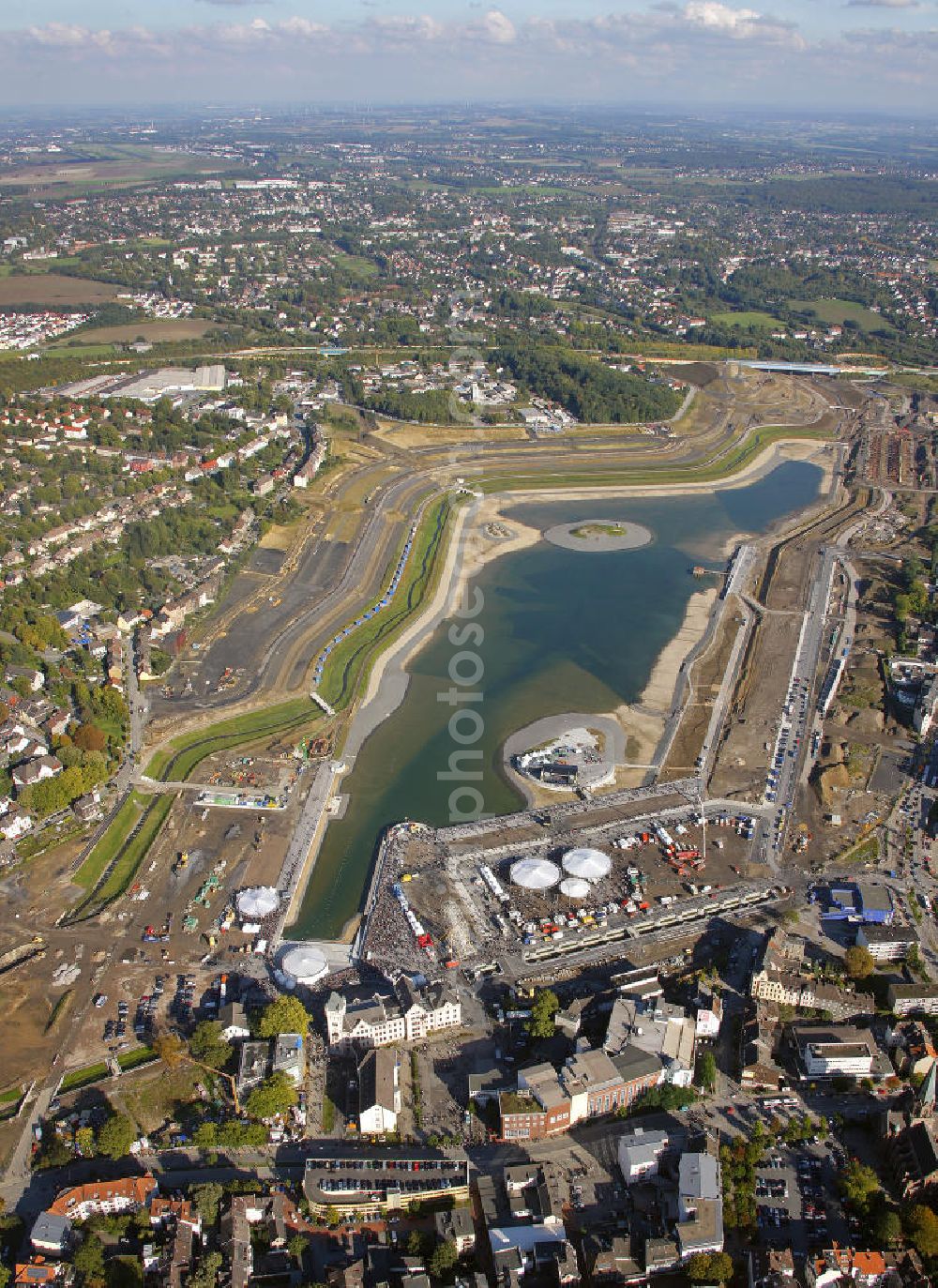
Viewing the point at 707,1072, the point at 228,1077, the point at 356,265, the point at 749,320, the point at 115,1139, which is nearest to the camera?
the point at 115,1139

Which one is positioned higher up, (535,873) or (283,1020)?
(283,1020)

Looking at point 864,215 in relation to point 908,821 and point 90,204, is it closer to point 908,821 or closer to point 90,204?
point 90,204

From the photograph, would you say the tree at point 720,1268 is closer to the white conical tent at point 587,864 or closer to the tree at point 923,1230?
the tree at point 923,1230

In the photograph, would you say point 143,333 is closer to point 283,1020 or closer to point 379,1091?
point 283,1020

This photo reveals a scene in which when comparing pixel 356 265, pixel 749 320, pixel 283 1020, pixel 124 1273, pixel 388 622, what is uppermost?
pixel 356 265

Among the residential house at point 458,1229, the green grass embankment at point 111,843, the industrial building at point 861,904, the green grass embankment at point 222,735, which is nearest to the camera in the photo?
the residential house at point 458,1229

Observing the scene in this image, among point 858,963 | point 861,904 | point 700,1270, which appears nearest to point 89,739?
point 700,1270

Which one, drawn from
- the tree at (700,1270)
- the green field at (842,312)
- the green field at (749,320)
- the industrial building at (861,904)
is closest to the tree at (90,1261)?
the tree at (700,1270)
